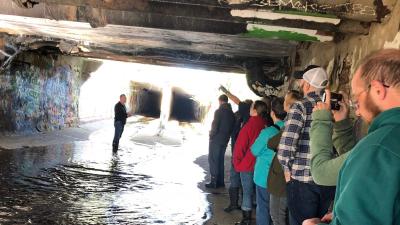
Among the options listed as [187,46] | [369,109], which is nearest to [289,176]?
[369,109]

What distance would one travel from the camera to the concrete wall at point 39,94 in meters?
13.8

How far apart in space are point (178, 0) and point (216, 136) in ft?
16.0

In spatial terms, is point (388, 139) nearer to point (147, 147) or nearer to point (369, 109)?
point (369, 109)

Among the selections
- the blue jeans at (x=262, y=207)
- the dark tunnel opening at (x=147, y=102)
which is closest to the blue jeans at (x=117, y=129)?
the blue jeans at (x=262, y=207)

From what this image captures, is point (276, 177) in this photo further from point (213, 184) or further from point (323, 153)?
point (213, 184)

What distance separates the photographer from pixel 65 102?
18125 millimetres

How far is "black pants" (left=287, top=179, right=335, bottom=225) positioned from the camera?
367 cm

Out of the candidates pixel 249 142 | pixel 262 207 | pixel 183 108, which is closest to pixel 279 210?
pixel 262 207

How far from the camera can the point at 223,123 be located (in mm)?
8898

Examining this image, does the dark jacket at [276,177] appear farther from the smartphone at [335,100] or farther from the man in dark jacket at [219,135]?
the man in dark jacket at [219,135]

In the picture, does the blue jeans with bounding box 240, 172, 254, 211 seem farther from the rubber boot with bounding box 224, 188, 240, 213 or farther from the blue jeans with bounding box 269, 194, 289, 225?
the blue jeans with bounding box 269, 194, 289, 225

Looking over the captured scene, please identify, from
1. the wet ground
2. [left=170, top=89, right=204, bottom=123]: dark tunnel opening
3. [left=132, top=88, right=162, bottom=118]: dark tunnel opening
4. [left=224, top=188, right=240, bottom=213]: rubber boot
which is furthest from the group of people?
[left=170, top=89, right=204, bottom=123]: dark tunnel opening

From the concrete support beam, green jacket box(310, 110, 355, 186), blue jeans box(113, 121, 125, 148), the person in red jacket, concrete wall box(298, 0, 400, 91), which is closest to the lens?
green jacket box(310, 110, 355, 186)

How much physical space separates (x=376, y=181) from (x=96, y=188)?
7.11 m
